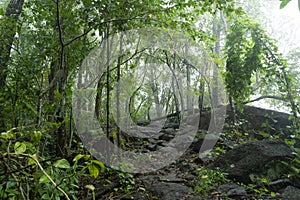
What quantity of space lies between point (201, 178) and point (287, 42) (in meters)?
13.1

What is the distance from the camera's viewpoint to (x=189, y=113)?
23.7 feet

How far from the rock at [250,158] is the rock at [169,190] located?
0.71 meters

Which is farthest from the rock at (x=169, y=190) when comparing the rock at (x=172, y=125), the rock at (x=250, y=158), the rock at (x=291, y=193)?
the rock at (x=172, y=125)

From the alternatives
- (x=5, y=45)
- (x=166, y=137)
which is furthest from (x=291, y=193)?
(x=5, y=45)

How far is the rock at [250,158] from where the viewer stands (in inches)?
131

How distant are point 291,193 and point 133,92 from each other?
290 cm

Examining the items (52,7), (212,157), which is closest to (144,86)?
(212,157)

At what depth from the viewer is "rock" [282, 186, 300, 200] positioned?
2.64m

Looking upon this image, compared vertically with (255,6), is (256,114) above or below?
below

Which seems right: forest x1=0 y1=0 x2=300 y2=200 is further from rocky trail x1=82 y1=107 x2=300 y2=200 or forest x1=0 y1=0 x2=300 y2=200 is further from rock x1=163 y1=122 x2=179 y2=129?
rock x1=163 y1=122 x2=179 y2=129

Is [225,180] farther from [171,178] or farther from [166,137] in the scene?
[166,137]

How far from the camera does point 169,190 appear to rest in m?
3.09

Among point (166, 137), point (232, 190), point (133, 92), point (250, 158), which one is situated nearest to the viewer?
point (232, 190)

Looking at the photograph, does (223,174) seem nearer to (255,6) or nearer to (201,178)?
(201,178)
